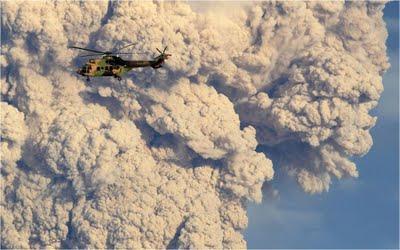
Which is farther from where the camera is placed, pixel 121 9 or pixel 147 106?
pixel 147 106

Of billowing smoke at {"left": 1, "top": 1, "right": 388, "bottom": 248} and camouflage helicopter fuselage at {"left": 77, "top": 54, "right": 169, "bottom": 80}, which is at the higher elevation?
billowing smoke at {"left": 1, "top": 1, "right": 388, "bottom": 248}

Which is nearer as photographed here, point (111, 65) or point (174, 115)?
point (111, 65)

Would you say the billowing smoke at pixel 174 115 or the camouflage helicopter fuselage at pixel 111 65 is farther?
the billowing smoke at pixel 174 115

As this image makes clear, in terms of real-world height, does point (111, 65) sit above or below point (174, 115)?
below

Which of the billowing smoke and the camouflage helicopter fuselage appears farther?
the billowing smoke

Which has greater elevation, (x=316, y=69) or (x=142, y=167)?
(x=316, y=69)

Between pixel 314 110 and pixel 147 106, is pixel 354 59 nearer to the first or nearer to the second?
pixel 314 110

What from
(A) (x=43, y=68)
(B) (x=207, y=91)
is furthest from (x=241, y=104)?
(A) (x=43, y=68)

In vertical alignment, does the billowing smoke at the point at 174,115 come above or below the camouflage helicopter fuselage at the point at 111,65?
above
